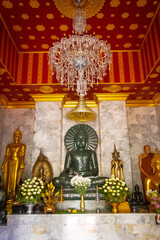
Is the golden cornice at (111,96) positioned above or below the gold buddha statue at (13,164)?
above

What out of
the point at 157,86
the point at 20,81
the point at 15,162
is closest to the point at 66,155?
the point at 15,162

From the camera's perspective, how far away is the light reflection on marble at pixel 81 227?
3.76 meters

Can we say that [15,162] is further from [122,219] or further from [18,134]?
[122,219]

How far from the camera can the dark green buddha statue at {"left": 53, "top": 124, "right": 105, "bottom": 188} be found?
20.4ft

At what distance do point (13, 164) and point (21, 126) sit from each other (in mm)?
1490

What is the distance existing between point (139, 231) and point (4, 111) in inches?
229

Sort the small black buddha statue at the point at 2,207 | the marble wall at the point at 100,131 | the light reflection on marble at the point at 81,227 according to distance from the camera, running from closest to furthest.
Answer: the light reflection on marble at the point at 81,227, the small black buddha statue at the point at 2,207, the marble wall at the point at 100,131

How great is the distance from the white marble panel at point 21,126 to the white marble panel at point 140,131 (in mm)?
3574

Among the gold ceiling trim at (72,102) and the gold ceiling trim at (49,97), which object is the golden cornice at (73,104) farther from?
the gold ceiling trim at (49,97)

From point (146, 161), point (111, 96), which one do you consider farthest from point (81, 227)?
point (111, 96)

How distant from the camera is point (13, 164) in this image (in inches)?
258

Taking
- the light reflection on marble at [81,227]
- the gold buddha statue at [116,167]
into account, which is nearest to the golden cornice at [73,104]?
the gold buddha statue at [116,167]

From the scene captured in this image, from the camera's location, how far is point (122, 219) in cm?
391

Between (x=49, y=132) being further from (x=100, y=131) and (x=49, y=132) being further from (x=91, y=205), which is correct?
(x=91, y=205)
